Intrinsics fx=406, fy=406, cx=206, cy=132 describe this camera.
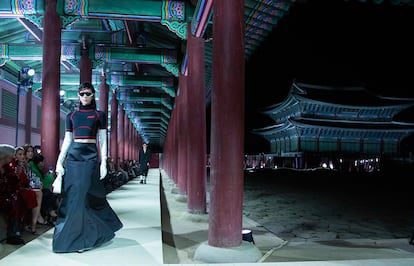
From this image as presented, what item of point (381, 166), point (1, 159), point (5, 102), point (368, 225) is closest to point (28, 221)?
point (1, 159)

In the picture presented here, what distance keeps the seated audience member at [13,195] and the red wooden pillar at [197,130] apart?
3917 millimetres

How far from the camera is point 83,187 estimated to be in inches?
173

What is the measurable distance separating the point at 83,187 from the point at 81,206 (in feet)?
0.67

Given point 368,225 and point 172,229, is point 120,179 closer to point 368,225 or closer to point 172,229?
point 172,229

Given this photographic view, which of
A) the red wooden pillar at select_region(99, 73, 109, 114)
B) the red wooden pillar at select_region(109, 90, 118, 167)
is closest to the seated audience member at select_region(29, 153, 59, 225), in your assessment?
the red wooden pillar at select_region(99, 73, 109, 114)

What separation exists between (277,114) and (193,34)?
36.1m

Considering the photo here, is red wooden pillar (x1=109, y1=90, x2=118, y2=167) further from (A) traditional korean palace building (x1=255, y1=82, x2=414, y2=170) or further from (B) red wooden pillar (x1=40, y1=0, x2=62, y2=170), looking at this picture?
(A) traditional korean palace building (x1=255, y1=82, x2=414, y2=170)

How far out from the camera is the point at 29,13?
857cm

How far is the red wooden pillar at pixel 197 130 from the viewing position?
8922 mm

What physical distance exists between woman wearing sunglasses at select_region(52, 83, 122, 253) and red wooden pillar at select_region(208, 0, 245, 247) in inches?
50.9

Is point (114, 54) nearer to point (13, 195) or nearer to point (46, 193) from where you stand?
point (46, 193)

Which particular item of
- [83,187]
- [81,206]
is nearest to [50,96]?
[83,187]

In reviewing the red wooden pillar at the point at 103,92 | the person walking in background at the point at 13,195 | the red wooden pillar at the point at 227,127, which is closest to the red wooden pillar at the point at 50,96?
the person walking in background at the point at 13,195

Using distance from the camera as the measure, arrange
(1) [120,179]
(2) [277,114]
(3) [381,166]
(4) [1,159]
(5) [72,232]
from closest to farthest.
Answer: (5) [72,232]
(4) [1,159]
(1) [120,179]
(3) [381,166]
(2) [277,114]
